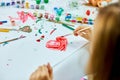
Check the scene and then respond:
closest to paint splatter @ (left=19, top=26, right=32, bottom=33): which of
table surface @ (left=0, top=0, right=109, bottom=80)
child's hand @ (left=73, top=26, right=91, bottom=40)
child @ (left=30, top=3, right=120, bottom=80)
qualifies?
table surface @ (left=0, top=0, right=109, bottom=80)

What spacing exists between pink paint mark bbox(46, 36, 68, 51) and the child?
275mm

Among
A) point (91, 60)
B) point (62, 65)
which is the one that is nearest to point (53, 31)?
point (62, 65)

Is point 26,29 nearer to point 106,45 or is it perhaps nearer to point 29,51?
point 29,51

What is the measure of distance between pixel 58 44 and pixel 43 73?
0.16 meters

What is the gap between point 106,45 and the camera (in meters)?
0.56

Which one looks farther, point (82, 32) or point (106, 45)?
point (82, 32)

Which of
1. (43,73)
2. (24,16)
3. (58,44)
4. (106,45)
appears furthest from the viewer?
(24,16)

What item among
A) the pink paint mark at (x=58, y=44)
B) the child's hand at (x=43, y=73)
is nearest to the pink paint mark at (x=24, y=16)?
the pink paint mark at (x=58, y=44)

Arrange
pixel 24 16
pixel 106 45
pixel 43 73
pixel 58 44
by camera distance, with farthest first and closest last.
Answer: pixel 24 16 → pixel 58 44 → pixel 43 73 → pixel 106 45

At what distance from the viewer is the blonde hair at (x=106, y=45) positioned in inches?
21.3

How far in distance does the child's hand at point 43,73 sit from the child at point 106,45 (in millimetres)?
175

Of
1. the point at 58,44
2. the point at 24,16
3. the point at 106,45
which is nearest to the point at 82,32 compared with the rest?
the point at 58,44

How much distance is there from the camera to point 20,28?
95cm

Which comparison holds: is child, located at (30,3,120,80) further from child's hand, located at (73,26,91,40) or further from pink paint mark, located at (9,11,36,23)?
pink paint mark, located at (9,11,36,23)
